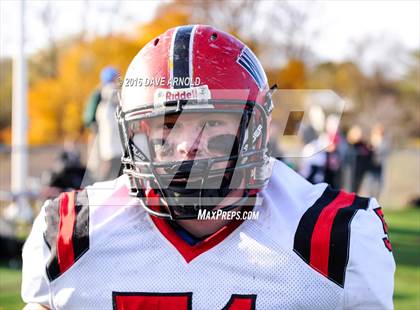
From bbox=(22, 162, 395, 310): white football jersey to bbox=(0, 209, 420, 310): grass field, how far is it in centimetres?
205

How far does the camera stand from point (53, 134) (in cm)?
1675

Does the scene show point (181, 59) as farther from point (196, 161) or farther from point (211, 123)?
point (196, 161)

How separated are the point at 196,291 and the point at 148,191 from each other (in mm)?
337

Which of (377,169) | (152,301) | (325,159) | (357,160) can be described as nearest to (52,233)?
(152,301)

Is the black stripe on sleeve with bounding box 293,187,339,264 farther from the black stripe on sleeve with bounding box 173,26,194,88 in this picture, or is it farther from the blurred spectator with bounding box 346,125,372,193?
the blurred spectator with bounding box 346,125,372,193

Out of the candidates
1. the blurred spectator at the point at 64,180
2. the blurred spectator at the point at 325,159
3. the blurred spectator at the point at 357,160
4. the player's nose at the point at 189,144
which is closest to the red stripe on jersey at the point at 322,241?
the player's nose at the point at 189,144

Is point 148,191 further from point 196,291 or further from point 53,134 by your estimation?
point 53,134

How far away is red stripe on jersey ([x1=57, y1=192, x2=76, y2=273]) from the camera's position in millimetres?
2023

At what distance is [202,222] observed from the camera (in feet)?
6.82

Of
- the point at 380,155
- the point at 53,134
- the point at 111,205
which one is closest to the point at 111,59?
the point at 53,134

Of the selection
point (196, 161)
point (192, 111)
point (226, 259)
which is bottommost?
point (226, 259)

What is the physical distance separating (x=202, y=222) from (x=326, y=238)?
39 centimetres

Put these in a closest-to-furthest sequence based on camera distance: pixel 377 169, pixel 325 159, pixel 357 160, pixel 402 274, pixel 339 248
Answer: pixel 339 248 → pixel 402 274 → pixel 325 159 → pixel 357 160 → pixel 377 169

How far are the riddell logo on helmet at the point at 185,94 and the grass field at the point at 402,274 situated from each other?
2.34 m
